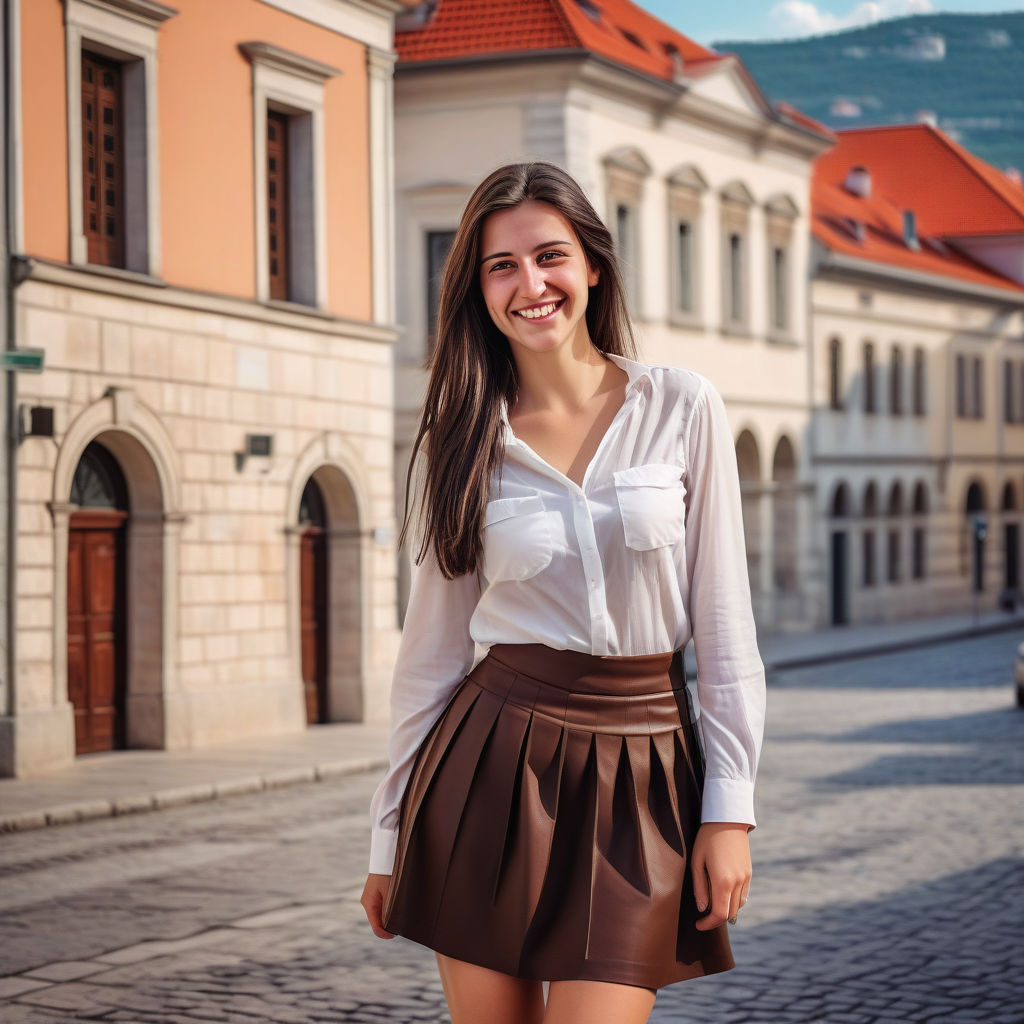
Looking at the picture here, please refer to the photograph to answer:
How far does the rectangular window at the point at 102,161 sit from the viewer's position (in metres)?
18.1

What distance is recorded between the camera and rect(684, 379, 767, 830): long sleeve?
3273mm

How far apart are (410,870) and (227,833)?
31.3 ft

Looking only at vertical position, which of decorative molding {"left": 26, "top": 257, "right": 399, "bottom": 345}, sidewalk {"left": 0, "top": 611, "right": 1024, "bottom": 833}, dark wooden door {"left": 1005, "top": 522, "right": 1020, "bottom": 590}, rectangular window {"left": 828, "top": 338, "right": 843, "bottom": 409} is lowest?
sidewalk {"left": 0, "top": 611, "right": 1024, "bottom": 833}

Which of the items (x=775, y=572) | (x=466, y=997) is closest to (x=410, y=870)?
(x=466, y=997)

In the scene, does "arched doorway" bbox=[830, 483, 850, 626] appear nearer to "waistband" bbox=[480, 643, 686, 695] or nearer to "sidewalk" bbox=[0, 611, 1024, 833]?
"sidewalk" bbox=[0, 611, 1024, 833]

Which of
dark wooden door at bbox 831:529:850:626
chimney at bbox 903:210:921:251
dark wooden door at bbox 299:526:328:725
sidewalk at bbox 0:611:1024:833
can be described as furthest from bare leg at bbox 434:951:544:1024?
chimney at bbox 903:210:921:251

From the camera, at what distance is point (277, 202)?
839 inches

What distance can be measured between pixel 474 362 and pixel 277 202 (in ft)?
59.8

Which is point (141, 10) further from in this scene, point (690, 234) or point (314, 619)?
point (690, 234)

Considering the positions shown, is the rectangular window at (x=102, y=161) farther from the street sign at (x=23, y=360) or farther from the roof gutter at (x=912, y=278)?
the roof gutter at (x=912, y=278)

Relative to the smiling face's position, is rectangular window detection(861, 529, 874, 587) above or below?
below

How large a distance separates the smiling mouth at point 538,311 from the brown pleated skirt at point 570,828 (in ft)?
1.94

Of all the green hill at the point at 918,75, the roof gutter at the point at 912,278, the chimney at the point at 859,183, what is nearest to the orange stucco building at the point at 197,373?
the roof gutter at the point at 912,278

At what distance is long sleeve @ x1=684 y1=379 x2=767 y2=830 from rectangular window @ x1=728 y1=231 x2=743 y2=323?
1364 inches
